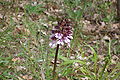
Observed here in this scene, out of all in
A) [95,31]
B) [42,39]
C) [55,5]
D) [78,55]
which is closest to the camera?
[78,55]

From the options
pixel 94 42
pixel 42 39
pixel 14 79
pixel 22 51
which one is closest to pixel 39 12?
pixel 42 39

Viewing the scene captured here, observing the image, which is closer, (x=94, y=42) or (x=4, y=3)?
(x=94, y=42)

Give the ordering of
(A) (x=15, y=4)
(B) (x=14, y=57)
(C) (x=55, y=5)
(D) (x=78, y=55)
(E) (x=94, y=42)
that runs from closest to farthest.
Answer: (B) (x=14, y=57) → (D) (x=78, y=55) → (E) (x=94, y=42) → (A) (x=15, y=4) → (C) (x=55, y=5)

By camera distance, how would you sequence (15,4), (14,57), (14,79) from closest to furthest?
(14,79) → (14,57) → (15,4)

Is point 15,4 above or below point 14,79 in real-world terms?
above

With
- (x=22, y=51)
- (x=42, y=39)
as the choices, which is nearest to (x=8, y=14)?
(x=42, y=39)

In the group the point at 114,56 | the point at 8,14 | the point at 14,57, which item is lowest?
the point at 114,56

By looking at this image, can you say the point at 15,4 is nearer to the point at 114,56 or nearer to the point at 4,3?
the point at 4,3

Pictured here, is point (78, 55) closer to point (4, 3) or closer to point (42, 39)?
point (42, 39)

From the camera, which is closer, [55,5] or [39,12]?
[39,12]
